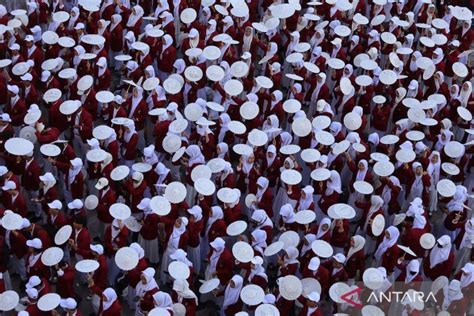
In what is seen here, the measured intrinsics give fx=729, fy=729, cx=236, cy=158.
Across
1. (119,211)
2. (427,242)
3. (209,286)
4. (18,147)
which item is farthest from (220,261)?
(18,147)

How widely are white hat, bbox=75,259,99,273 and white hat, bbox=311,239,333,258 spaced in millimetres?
3064

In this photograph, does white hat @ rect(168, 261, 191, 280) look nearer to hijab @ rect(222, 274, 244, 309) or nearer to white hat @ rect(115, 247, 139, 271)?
white hat @ rect(115, 247, 139, 271)

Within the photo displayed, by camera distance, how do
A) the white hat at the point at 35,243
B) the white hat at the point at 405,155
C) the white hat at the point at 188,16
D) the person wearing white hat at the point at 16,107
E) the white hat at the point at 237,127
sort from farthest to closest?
the white hat at the point at 188,16
the person wearing white hat at the point at 16,107
the white hat at the point at 237,127
the white hat at the point at 405,155
the white hat at the point at 35,243

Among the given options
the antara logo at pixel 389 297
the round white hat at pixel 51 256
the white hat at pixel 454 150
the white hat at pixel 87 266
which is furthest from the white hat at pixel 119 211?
Answer: the white hat at pixel 454 150

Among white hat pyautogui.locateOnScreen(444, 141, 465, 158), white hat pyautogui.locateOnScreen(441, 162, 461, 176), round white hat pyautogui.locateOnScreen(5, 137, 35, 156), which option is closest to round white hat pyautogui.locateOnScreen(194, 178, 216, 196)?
round white hat pyautogui.locateOnScreen(5, 137, 35, 156)

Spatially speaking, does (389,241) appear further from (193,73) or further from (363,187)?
(193,73)

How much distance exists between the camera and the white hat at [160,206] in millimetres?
10617

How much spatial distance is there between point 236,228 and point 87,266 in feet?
7.32

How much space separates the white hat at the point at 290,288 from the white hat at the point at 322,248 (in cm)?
54

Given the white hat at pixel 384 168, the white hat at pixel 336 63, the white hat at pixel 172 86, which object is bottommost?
the white hat at pixel 172 86

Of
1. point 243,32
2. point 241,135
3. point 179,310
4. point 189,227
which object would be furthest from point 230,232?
point 243,32

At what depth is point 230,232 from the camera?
10711mm

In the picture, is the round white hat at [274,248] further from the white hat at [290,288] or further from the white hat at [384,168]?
the white hat at [384,168]

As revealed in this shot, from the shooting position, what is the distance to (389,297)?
10.5 meters
